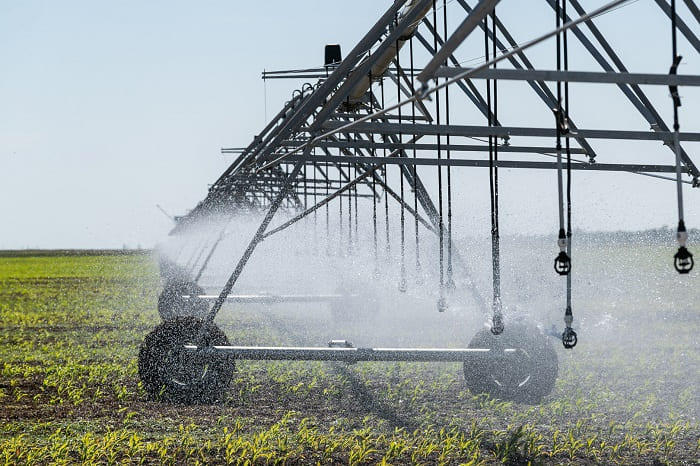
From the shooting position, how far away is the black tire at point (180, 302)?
50.3 ft

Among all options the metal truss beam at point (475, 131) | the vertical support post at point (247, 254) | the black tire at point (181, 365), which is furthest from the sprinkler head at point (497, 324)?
the black tire at point (181, 365)

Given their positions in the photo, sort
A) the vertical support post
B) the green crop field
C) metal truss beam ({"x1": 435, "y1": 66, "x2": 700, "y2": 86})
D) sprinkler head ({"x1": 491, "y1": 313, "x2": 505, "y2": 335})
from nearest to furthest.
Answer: metal truss beam ({"x1": 435, "y1": 66, "x2": 700, "y2": 86})
the green crop field
sprinkler head ({"x1": 491, "y1": 313, "x2": 505, "y2": 335})
the vertical support post

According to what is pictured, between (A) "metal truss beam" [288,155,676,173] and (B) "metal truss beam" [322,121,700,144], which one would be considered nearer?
(B) "metal truss beam" [322,121,700,144]

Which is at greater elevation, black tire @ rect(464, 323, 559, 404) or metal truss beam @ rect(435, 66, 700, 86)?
metal truss beam @ rect(435, 66, 700, 86)

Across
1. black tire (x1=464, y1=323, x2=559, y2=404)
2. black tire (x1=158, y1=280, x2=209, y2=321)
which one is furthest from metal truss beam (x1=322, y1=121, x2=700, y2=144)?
black tire (x1=158, y1=280, x2=209, y2=321)

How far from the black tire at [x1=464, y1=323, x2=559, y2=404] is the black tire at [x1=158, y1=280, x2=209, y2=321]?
780cm

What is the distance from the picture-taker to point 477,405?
7559 mm

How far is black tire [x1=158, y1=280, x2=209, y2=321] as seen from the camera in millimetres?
15336

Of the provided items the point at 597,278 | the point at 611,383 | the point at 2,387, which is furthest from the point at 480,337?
the point at 597,278

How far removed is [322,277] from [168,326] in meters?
13.0

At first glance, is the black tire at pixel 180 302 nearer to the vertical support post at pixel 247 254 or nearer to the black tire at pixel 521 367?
the vertical support post at pixel 247 254

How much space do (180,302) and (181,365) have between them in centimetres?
832

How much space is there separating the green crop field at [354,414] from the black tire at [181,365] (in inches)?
4.8

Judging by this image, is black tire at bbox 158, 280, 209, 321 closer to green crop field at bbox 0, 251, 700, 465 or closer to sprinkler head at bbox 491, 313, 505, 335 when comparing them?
green crop field at bbox 0, 251, 700, 465
